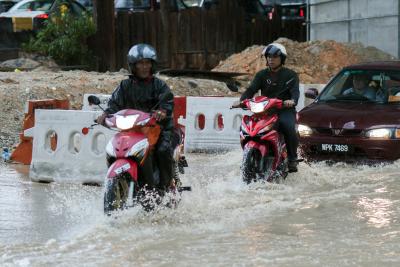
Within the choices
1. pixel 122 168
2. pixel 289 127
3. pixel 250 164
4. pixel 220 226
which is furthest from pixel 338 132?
pixel 122 168

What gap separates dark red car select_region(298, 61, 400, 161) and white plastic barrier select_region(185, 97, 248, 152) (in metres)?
1.93

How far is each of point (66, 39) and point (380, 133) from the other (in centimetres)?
1426

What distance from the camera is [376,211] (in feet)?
33.4

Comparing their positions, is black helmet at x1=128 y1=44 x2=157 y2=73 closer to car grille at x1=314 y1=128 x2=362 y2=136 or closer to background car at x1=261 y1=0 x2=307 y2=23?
car grille at x1=314 y1=128 x2=362 y2=136

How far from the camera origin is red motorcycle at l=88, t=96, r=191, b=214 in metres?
8.59

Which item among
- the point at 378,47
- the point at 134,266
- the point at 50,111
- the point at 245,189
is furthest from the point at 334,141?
the point at 378,47

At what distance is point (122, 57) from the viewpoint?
90.3 feet

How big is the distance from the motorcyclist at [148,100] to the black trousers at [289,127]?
8.77 feet

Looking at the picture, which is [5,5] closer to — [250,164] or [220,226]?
[250,164]

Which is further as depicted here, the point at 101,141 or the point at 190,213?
the point at 101,141

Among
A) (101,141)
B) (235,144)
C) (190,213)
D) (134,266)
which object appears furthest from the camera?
(235,144)

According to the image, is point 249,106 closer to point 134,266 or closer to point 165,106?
point 165,106

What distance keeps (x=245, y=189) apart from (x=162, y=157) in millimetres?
2368

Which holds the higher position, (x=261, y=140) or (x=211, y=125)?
(x=261, y=140)
